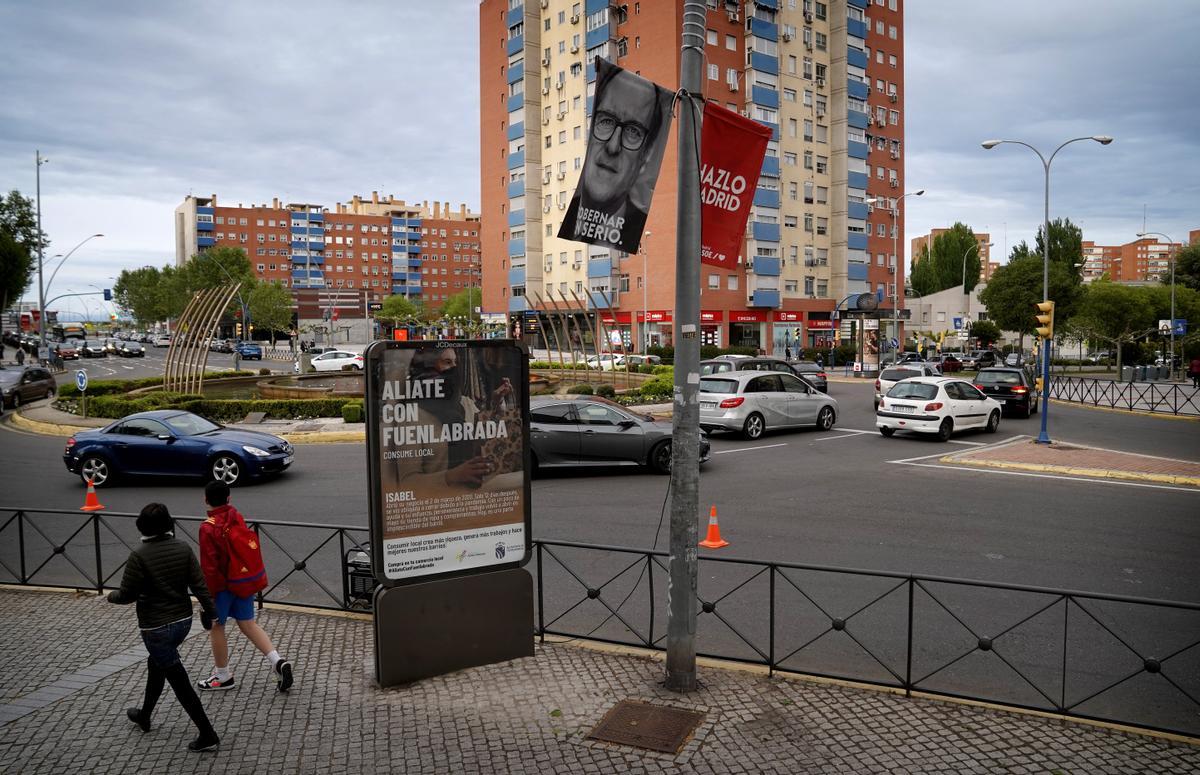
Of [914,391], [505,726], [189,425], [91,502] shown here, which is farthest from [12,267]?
[505,726]

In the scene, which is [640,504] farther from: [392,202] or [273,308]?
[392,202]

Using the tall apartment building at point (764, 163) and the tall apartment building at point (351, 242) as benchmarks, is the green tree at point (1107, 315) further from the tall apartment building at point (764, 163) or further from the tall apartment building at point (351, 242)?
the tall apartment building at point (351, 242)

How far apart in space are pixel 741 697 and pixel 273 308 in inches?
4050

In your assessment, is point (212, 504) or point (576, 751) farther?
point (212, 504)

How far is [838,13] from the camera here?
68.8 m

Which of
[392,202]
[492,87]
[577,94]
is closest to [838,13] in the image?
[577,94]

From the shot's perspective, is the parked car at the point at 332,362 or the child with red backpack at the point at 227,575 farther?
the parked car at the point at 332,362

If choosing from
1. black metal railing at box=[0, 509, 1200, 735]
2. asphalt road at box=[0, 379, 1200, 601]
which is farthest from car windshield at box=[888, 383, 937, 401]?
black metal railing at box=[0, 509, 1200, 735]

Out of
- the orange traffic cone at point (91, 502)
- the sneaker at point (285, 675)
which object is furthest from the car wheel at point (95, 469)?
the sneaker at point (285, 675)

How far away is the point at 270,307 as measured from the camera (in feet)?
322

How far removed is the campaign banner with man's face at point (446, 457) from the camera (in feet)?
19.2

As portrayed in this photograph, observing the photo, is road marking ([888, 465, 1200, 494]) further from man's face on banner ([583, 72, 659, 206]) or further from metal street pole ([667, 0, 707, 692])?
Answer: man's face on banner ([583, 72, 659, 206])

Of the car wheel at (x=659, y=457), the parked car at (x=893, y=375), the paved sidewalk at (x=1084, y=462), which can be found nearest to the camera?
the paved sidewalk at (x=1084, y=462)

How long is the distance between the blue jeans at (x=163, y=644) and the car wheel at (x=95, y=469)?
1102 cm
